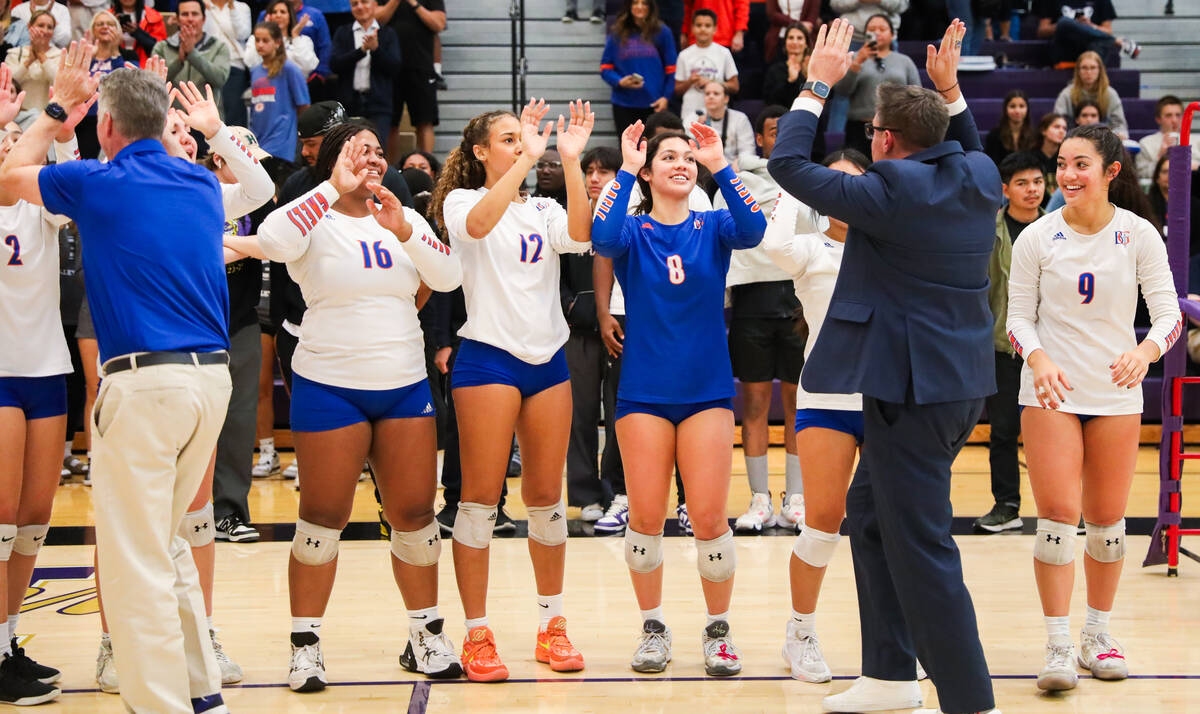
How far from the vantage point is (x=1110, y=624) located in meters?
4.83

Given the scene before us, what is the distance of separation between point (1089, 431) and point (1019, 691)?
0.92m

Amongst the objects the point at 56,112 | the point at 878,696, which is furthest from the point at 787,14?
the point at 56,112

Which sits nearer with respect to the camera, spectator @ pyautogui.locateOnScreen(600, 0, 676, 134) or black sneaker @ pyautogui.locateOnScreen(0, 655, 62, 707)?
black sneaker @ pyautogui.locateOnScreen(0, 655, 62, 707)

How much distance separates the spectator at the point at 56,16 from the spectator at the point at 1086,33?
874cm

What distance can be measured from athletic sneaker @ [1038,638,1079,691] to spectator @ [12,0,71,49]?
8.49 meters

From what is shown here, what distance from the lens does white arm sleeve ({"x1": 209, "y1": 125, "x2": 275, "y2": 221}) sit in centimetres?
388

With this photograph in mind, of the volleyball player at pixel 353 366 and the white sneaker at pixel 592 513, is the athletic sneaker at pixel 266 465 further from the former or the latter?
the volleyball player at pixel 353 366

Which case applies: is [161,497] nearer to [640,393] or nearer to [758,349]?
[640,393]

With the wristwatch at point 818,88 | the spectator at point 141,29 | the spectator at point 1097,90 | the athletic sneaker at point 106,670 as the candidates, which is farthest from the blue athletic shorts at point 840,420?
the spectator at point 141,29

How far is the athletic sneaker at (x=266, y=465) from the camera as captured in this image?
773 cm

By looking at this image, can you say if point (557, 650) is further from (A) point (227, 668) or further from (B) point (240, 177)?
(B) point (240, 177)

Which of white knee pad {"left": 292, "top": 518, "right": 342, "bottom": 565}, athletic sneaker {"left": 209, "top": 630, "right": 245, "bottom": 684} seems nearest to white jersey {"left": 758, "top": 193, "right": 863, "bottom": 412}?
white knee pad {"left": 292, "top": 518, "right": 342, "bottom": 565}

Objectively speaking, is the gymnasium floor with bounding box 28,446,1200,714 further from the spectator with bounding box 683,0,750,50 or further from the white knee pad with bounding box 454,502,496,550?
the spectator with bounding box 683,0,750,50

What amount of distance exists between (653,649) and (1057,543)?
1.44 metres
